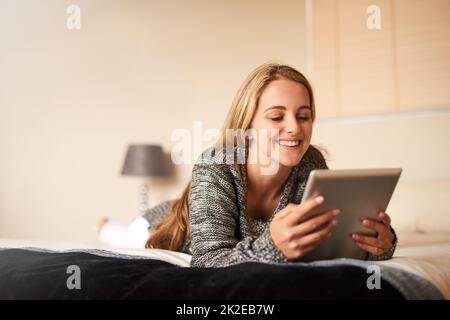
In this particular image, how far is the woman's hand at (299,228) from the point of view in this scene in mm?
691

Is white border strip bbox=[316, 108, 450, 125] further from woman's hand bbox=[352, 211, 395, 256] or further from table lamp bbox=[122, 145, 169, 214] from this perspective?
woman's hand bbox=[352, 211, 395, 256]

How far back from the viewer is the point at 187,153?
2.51m

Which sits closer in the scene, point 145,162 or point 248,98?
point 248,98

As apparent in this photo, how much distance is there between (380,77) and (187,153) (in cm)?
111

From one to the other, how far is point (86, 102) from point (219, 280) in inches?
84.8

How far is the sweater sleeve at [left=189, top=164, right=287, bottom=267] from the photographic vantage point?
2.43 ft

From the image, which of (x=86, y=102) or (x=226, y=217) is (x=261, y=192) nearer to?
(x=226, y=217)

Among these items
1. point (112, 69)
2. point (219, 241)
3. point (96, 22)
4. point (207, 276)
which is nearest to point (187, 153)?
point (112, 69)

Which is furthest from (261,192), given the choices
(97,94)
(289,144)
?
(97,94)

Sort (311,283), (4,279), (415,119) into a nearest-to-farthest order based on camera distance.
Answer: (311,283)
(4,279)
(415,119)

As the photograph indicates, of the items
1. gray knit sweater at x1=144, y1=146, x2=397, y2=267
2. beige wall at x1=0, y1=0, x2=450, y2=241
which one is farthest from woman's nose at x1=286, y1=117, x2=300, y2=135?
beige wall at x1=0, y1=0, x2=450, y2=241

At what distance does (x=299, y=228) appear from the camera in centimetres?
70

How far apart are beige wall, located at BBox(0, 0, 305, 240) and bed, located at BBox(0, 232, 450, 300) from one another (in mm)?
1585
